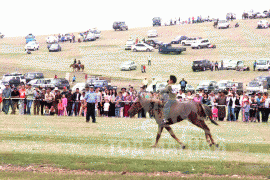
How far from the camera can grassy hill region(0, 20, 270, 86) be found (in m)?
71.0

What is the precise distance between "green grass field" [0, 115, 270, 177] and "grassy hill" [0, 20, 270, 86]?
39.4m

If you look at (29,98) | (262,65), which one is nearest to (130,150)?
(29,98)

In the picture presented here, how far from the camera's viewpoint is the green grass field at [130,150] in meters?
12.8

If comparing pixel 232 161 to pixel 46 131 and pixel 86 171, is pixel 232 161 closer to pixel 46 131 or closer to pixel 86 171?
pixel 86 171

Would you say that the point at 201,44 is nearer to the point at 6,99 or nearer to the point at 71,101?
the point at 71,101

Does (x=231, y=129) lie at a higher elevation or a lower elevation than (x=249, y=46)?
lower

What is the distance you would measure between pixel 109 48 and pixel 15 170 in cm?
8970

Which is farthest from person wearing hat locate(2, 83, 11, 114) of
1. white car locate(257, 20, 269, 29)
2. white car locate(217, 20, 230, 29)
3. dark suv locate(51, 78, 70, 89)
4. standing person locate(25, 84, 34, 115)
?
white car locate(217, 20, 230, 29)

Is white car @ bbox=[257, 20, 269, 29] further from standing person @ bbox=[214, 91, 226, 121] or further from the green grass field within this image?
the green grass field

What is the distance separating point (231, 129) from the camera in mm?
23203

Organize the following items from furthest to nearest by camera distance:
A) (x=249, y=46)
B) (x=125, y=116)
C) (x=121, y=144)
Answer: (x=249, y=46) → (x=125, y=116) → (x=121, y=144)

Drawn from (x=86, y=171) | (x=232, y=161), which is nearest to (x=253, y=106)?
(x=232, y=161)

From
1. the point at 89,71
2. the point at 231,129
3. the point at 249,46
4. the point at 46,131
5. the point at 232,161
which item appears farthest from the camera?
the point at 249,46

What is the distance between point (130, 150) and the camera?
605 inches
